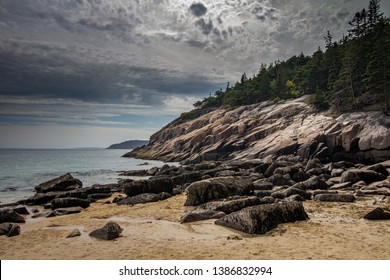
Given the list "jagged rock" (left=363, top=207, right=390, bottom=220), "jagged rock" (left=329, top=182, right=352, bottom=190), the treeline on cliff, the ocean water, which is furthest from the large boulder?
the treeline on cliff

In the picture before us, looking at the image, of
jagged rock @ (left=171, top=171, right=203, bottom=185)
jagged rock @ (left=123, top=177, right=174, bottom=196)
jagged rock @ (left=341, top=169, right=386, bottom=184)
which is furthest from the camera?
jagged rock @ (left=171, top=171, right=203, bottom=185)

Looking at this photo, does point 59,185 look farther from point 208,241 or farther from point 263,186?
point 208,241

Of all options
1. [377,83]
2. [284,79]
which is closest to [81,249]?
[377,83]

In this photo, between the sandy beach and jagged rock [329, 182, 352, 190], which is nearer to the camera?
the sandy beach

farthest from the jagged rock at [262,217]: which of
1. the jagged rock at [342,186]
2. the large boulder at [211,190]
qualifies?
the jagged rock at [342,186]

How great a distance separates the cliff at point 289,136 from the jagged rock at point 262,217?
28.3 meters

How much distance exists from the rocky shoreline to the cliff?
26.6ft

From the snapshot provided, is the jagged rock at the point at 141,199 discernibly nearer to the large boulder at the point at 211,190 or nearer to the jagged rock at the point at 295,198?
the large boulder at the point at 211,190

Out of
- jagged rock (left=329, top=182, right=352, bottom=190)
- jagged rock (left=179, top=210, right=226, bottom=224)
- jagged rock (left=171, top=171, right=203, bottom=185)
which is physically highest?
jagged rock (left=171, top=171, right=203, bottom=185)

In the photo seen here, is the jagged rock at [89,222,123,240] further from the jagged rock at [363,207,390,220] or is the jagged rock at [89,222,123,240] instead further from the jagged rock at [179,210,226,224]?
the jagged rock at [363,207,390,220]

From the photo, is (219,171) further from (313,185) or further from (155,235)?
(155,235)

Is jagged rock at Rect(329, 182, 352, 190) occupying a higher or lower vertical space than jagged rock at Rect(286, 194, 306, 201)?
higher

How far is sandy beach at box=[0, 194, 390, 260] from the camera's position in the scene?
323 inches

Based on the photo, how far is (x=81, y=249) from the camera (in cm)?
904
